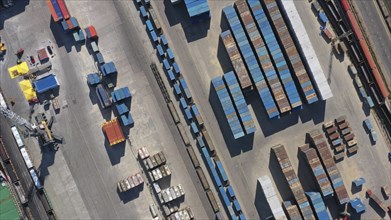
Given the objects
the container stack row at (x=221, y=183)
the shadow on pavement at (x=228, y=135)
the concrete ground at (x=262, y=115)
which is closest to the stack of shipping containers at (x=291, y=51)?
the concrete ground at (x=262, y=115)

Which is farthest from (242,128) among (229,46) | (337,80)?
(337,80)

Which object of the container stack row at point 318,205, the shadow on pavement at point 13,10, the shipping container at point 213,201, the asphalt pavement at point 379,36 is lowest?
the container stack row at point 318,205

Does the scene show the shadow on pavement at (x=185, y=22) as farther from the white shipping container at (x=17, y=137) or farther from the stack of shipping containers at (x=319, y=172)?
the white shipping container at (x=17, y=137)

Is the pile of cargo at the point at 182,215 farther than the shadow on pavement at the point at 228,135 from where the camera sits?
No

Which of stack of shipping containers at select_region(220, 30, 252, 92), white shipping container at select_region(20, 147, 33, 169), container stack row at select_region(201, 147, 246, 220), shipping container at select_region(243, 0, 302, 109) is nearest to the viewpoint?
shipping container at select_region(243, 0, 302, 109)

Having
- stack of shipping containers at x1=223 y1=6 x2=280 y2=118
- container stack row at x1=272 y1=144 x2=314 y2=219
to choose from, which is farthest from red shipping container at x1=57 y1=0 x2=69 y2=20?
container stack row at x1=272 y1=144 x2=314 y2=219

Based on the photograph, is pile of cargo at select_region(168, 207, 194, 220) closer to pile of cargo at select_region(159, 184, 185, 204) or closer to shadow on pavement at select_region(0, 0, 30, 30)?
pile of cargo at select_region(159, 184, 185, 204)

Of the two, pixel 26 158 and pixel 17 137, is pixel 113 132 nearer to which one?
pixel 26 158
